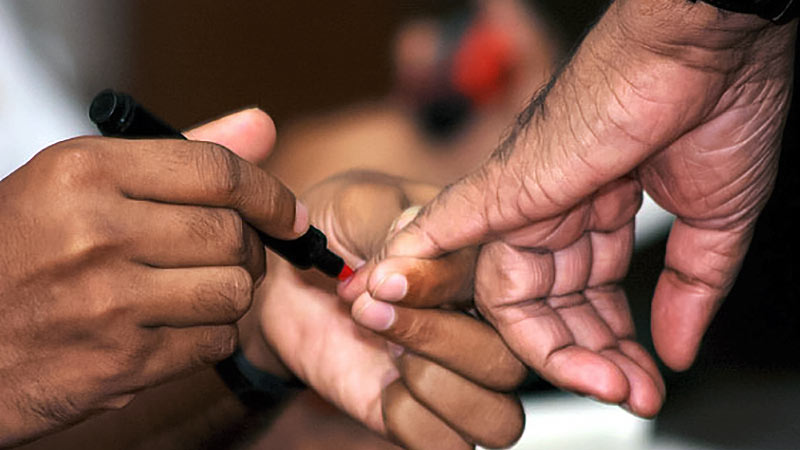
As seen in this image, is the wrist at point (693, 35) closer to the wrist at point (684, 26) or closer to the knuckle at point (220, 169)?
the wrist at point (684, 26)

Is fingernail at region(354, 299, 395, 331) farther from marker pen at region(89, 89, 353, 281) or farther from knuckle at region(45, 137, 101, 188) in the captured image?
knuckle at region(45, 137, 101, 188)

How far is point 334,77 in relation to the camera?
765 millimetres

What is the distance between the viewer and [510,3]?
0.76 meters

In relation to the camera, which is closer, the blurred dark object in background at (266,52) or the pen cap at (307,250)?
the pen cap at (307,250)

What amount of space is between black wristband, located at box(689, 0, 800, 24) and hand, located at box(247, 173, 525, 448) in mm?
201

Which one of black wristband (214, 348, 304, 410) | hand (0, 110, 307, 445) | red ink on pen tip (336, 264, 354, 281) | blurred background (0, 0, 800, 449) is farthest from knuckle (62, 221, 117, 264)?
blurred background (0, 0, 800, 449)

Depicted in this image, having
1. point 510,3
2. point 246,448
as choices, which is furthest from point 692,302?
point 510,3

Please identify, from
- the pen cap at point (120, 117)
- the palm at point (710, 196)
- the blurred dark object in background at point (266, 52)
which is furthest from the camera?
the blurred dark object in background at point (266, 52)

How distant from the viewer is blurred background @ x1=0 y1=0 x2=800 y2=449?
23.0 inches

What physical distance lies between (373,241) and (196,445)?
0.61 ft

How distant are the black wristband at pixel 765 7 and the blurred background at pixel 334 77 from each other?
270 millimetres

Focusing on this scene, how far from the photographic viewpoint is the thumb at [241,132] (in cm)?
38

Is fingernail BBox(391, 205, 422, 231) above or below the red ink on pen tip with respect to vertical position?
above

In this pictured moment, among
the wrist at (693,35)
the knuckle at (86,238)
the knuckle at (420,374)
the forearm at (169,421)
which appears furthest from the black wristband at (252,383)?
the wrist at (693,35)
